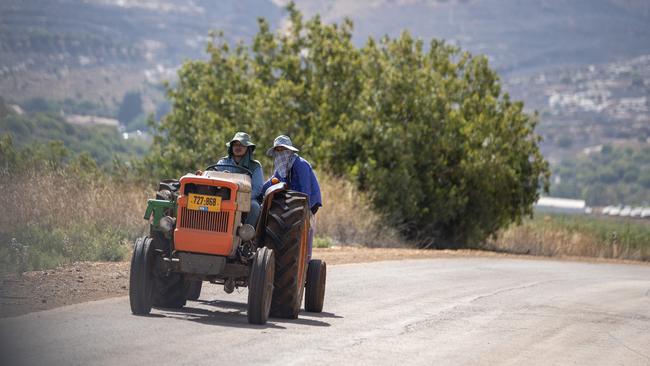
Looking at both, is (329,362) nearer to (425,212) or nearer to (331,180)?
(331,180)

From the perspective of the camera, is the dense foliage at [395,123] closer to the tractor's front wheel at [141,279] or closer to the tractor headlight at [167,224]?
the tractor headlight at [167,224]

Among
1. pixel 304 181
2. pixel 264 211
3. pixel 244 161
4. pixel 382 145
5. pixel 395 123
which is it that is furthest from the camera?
pixel 395 123

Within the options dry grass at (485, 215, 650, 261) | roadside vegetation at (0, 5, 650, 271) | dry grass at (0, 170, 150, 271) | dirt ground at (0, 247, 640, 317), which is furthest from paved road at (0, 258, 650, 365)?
dry grass at (485, 215, 650, 261)

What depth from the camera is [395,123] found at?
42000 millimetres

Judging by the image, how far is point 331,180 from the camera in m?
35.5

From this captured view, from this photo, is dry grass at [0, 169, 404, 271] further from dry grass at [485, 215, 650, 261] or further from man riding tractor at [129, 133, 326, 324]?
dry grass at [485, 215, 650, 261]

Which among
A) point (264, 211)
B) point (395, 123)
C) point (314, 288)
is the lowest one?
point (314, 288)

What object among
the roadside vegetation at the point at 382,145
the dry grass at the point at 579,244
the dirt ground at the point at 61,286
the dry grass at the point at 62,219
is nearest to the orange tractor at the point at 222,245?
the dirt ground at the point at 61,286

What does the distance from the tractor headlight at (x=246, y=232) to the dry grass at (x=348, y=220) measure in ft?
55.3

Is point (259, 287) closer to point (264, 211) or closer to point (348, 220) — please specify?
point (264, 211)

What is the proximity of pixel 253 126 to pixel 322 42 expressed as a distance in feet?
22.0

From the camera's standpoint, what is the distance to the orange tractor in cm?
1370

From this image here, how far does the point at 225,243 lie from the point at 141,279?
1.02m

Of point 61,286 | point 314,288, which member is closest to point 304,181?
point 314,288
